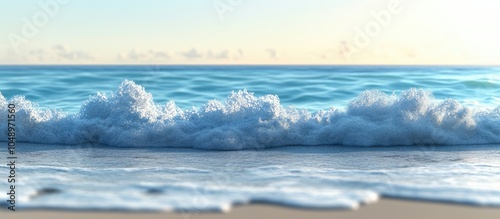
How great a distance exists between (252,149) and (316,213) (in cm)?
291

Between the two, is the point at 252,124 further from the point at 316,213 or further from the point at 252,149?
→ the point at 316,213

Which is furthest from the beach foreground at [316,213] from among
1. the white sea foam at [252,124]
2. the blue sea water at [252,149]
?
the white sea foam at [252,124]

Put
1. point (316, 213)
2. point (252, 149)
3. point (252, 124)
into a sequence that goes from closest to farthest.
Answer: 1. point (316, 213)
2. point (252, 149)
3. point (252, 124)

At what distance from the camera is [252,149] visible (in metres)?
6.85

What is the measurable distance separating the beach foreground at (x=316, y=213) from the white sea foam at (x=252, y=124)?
2865mm

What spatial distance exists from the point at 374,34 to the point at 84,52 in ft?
26.1

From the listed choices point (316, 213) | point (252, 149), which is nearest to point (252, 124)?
point (252, 149)

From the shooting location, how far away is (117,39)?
12.7m

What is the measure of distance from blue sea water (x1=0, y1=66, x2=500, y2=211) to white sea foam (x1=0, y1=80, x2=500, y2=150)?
14 mm

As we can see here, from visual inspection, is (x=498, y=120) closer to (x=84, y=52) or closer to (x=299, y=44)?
(x=299, y=44)

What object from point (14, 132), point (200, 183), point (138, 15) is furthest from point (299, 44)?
point (200, 183)

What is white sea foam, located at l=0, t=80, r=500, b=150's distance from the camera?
7.12m

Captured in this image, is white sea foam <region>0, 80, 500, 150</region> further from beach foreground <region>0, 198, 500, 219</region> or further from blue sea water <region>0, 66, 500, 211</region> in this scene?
beach foreground <region>0, 198, 500, 219</region>

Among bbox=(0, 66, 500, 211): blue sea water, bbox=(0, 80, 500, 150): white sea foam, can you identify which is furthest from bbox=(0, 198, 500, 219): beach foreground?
bbox=(0, 80, 500, 150): white sea foam
